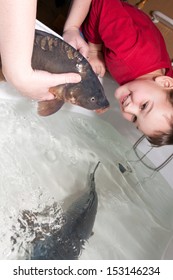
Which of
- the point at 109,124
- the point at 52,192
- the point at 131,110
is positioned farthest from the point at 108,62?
the point at 52,192

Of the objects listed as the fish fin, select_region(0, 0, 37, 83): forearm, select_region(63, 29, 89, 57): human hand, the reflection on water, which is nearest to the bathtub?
the reflection on water

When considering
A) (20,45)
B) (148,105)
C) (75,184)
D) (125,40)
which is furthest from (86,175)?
(20,45)

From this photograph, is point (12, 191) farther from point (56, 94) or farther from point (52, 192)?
point (56, 94)

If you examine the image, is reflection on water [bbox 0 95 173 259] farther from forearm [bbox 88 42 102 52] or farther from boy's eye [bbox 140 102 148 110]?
boy's eye [bbox 140 102 148 110]

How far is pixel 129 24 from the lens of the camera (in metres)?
1.09

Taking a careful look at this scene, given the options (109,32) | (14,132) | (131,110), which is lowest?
(14,132)

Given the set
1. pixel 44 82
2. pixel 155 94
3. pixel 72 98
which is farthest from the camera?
pixel 155 94

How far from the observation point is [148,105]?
1.02 meters

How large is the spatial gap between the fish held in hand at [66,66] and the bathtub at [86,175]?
0.55 feet

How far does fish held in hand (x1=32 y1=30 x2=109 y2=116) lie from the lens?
853 millimetres

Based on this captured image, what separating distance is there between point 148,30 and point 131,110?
0.96 feet

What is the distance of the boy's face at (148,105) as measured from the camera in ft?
3.29

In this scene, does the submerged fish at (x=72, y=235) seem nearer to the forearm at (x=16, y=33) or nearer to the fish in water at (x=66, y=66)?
the fish in water at (x=66, y=66)

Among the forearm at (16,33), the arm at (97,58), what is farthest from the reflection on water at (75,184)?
the forearm at (16,33)
